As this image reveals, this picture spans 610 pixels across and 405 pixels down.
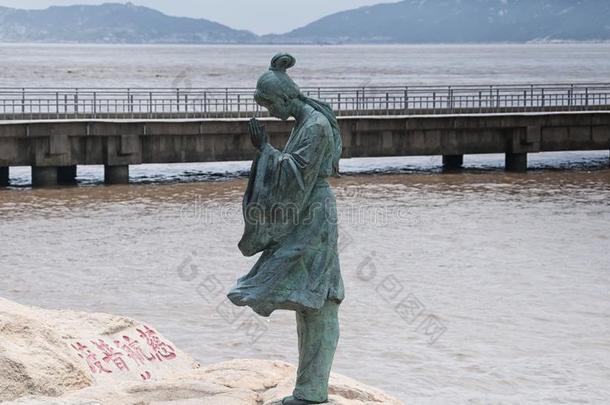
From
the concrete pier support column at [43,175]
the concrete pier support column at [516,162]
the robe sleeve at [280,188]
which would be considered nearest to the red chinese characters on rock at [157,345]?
the robe sleeve at [280,188]

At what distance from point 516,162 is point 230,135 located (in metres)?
11.1

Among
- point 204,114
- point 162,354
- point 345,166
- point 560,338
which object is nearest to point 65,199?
point 204,114

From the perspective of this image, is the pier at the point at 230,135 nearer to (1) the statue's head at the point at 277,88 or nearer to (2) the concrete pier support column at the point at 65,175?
(2) the concrete pier support column at the point at 65,175

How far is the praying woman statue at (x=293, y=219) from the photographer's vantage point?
10.5 m

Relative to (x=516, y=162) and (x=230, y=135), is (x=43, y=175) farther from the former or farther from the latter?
(x=516, y=162)

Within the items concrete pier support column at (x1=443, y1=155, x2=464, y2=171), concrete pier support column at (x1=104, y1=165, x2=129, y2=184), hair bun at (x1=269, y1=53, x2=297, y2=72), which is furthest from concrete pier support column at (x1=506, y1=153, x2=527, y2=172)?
hair bun at (x1=269, y1=53, x2=297, y2=72)

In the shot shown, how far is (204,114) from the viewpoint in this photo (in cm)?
4528

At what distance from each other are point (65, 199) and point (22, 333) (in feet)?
86.4

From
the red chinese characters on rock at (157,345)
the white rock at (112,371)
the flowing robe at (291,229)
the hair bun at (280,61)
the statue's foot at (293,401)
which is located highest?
the hair bun at (280,61)

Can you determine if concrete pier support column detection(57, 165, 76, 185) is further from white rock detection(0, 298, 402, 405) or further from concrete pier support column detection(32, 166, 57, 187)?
white rock detection(0, 298, 402, 405)

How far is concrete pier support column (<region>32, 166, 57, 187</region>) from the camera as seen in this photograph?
41.0m

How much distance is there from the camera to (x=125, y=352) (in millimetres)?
14359

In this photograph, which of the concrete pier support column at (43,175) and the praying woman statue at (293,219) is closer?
the praying woman statue at (293,219)

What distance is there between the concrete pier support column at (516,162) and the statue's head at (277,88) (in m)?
38.6
